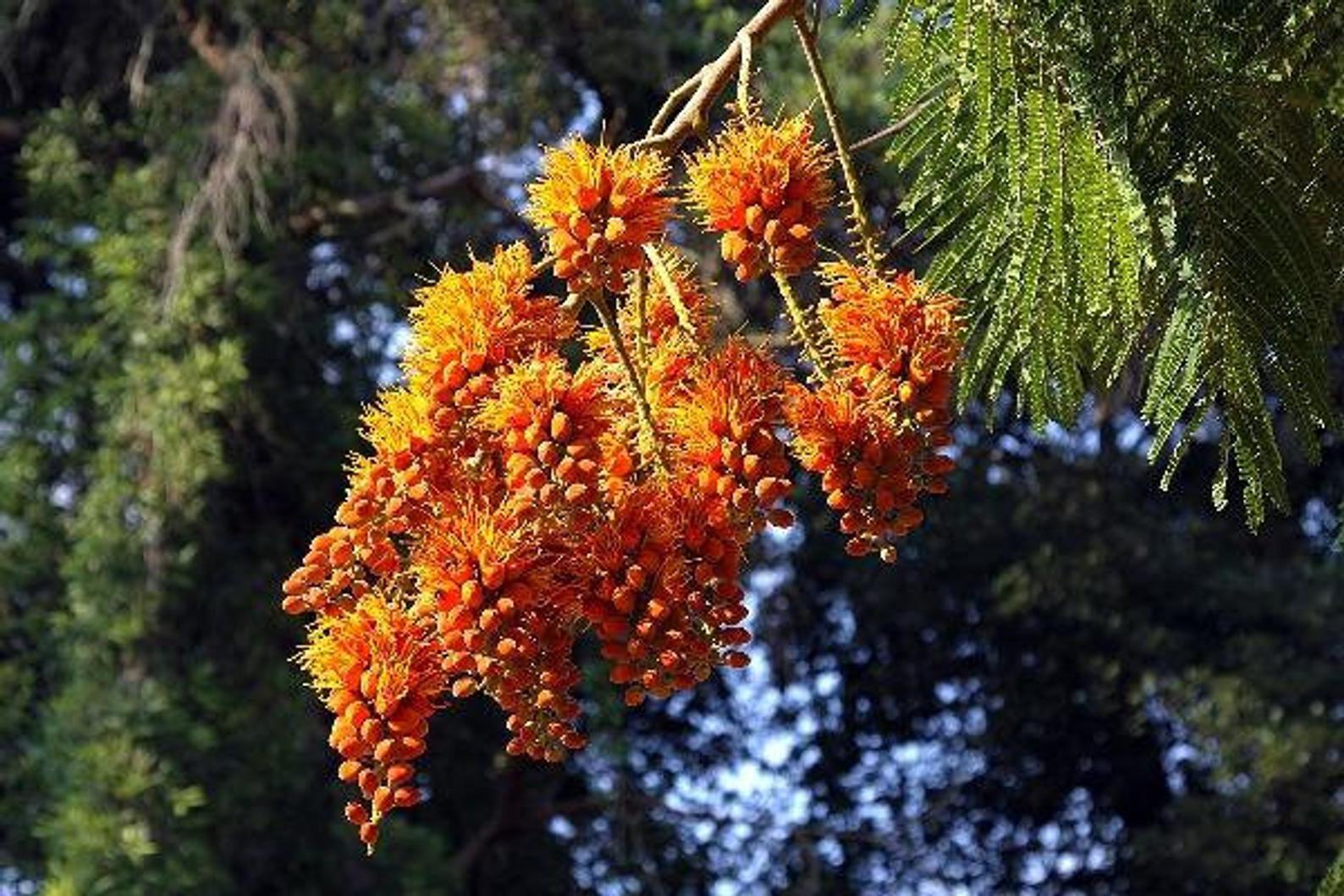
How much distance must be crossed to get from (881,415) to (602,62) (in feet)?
18.9

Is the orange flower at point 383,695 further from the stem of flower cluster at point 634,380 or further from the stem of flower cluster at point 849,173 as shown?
the stem of flower cluster at point 849,173

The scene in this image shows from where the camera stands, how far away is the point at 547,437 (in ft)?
5.04

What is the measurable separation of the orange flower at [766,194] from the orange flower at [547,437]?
15 cm

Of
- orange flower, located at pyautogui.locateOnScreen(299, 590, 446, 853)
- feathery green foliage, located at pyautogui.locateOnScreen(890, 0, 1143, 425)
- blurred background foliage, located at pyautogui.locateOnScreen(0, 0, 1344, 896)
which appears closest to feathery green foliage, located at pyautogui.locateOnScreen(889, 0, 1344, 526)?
feathery green foliage, located at pyautogui.locateOnScreen(890, 0, 1143, 425)

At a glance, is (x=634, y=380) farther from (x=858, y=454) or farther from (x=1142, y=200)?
(x=1142, y=200)

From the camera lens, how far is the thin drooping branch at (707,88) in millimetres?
1688

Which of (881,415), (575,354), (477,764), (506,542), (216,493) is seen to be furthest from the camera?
(477,764)

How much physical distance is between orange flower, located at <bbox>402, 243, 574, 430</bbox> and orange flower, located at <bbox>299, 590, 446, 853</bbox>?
0.13 metres

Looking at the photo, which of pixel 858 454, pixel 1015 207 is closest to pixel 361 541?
pixel 858 454

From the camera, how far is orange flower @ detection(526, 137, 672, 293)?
1.59 meters

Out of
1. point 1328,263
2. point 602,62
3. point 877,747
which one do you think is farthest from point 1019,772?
point 1328,263

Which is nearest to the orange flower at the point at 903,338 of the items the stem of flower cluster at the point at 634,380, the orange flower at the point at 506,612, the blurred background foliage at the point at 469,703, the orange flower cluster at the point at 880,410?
the orange flower cluster at the point at 880,410

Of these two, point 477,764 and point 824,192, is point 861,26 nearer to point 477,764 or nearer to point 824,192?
point 824,192

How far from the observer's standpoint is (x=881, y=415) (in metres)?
1.62
